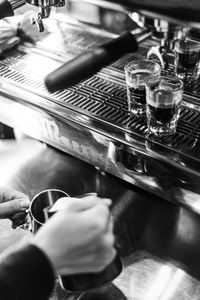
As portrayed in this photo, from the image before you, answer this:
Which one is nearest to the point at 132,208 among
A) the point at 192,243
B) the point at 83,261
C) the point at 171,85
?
the point at 192,243

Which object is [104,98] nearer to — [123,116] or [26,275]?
[123,116]

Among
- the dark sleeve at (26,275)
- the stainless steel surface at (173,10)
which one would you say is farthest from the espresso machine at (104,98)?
the dark sleeve at (26,275)

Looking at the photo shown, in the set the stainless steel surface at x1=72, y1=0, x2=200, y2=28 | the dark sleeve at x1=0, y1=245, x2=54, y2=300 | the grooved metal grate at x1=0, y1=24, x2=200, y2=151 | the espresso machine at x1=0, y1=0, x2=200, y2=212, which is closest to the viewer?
the dark sleeve at x1=0, y1=245, x2=54, y2=300

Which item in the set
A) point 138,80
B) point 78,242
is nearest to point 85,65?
point 138,80

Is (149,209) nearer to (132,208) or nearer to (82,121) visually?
(132,208)

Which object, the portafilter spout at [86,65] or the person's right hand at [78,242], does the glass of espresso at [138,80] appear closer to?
the portafilter spout at [86,65]

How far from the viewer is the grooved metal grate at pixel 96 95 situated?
Answer: 113 cm

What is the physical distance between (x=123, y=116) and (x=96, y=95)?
0.44 feet

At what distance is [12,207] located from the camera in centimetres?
114

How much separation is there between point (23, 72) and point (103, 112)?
13.6 inches

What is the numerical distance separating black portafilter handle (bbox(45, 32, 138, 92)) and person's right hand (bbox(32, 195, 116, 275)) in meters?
0.34

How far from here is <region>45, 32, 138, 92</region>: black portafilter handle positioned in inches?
40.1

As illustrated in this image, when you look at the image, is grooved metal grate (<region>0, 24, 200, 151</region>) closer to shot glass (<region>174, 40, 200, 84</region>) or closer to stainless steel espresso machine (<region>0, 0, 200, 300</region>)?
stainless steel espresso machine (<region>0, 0, 200, 300</region>)

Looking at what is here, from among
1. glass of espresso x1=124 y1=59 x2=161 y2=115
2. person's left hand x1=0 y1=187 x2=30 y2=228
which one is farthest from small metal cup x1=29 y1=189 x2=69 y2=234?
glass of espresso x1=124 y1=59 x2=161 y2=115
